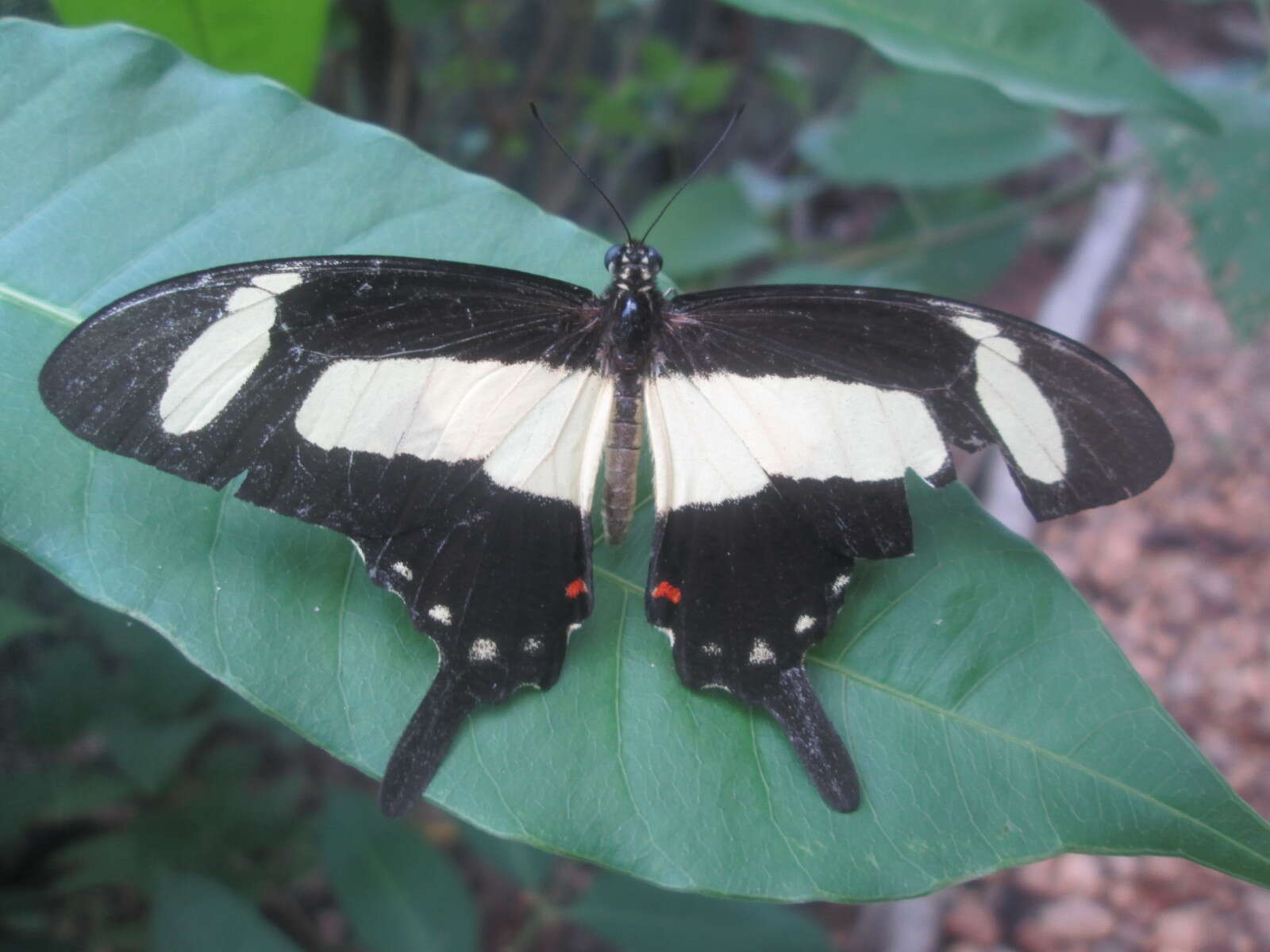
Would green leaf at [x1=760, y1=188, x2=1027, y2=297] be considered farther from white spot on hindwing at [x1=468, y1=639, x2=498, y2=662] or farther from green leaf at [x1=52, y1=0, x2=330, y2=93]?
white spot on hindwing at [x1=468, y1=639, x2=498, y2=662]

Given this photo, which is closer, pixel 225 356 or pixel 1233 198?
pixel 225 356

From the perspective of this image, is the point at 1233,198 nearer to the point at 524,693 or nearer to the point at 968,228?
the point at 968,228

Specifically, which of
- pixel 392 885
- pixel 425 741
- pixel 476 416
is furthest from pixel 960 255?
pixel 425 741

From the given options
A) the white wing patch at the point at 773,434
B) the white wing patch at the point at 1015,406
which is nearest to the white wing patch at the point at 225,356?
the white wing patch at the point at 773,434

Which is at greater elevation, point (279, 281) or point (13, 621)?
point (279, 281)

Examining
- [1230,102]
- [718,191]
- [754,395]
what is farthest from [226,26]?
[1230,102]

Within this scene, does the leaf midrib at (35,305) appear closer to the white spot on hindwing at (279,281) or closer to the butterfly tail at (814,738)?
the white spot on hindwing at (279,281)

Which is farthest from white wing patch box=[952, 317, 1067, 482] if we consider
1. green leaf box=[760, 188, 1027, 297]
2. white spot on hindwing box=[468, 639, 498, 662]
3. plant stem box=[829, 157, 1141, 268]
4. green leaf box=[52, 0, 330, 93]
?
green leaf box=[760, 188, 1027, 297]
